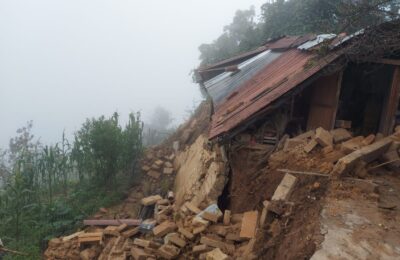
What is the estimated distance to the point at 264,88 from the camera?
717 cm

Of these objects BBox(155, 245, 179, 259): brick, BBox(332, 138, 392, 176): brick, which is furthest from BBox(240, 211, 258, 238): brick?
BBox(332, 138, 392, 176): brick

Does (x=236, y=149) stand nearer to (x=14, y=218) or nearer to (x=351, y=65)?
(x=351, y=65)

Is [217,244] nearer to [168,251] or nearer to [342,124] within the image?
[168,251]

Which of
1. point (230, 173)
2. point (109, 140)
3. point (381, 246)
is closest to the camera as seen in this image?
point (381, 246)

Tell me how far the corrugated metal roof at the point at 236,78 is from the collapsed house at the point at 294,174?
102 mm

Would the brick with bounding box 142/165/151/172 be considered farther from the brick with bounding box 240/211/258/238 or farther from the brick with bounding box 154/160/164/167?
the brick with bounding box 240/211/258/238

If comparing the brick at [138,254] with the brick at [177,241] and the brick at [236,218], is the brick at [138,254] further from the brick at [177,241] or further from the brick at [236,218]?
the brick at [236,218]

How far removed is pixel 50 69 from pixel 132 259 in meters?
129

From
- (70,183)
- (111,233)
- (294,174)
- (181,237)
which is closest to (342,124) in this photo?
(294,174)

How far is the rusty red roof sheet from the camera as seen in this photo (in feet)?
20.5

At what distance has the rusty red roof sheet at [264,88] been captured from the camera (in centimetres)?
625

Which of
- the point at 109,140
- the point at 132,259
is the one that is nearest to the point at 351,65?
the point at 132,259

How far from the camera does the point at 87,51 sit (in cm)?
13500

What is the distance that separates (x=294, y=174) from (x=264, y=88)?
7.54ft
